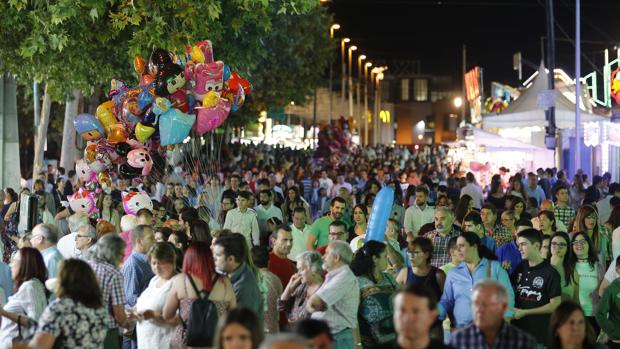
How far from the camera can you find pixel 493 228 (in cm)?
1378

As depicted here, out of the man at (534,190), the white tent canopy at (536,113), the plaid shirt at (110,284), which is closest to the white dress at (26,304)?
the plaid shirt at (110,284)

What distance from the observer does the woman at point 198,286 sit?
845 cm

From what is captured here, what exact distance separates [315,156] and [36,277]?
45.4m

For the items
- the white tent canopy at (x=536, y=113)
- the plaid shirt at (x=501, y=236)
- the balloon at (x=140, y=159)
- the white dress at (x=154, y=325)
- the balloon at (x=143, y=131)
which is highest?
the white tent canopy at (x=536, y=113)

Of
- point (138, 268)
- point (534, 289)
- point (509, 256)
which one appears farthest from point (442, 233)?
point (138, 268)

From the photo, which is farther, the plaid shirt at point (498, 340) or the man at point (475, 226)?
the man at point (475, 226)

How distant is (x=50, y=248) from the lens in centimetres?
1045

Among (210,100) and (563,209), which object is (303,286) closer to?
(210,100)

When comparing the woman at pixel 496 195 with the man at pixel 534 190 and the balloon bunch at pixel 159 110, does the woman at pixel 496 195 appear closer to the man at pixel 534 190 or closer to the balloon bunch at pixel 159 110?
the man at pixel 534 190

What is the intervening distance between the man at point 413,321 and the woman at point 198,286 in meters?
2.47

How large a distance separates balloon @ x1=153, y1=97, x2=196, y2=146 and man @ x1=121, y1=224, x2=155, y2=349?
17.8ft

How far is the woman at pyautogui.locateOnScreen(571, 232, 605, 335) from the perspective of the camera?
10.8 metres

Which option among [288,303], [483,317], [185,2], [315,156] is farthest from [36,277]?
[315,156]

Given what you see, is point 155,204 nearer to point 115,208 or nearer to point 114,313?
point 115,208
